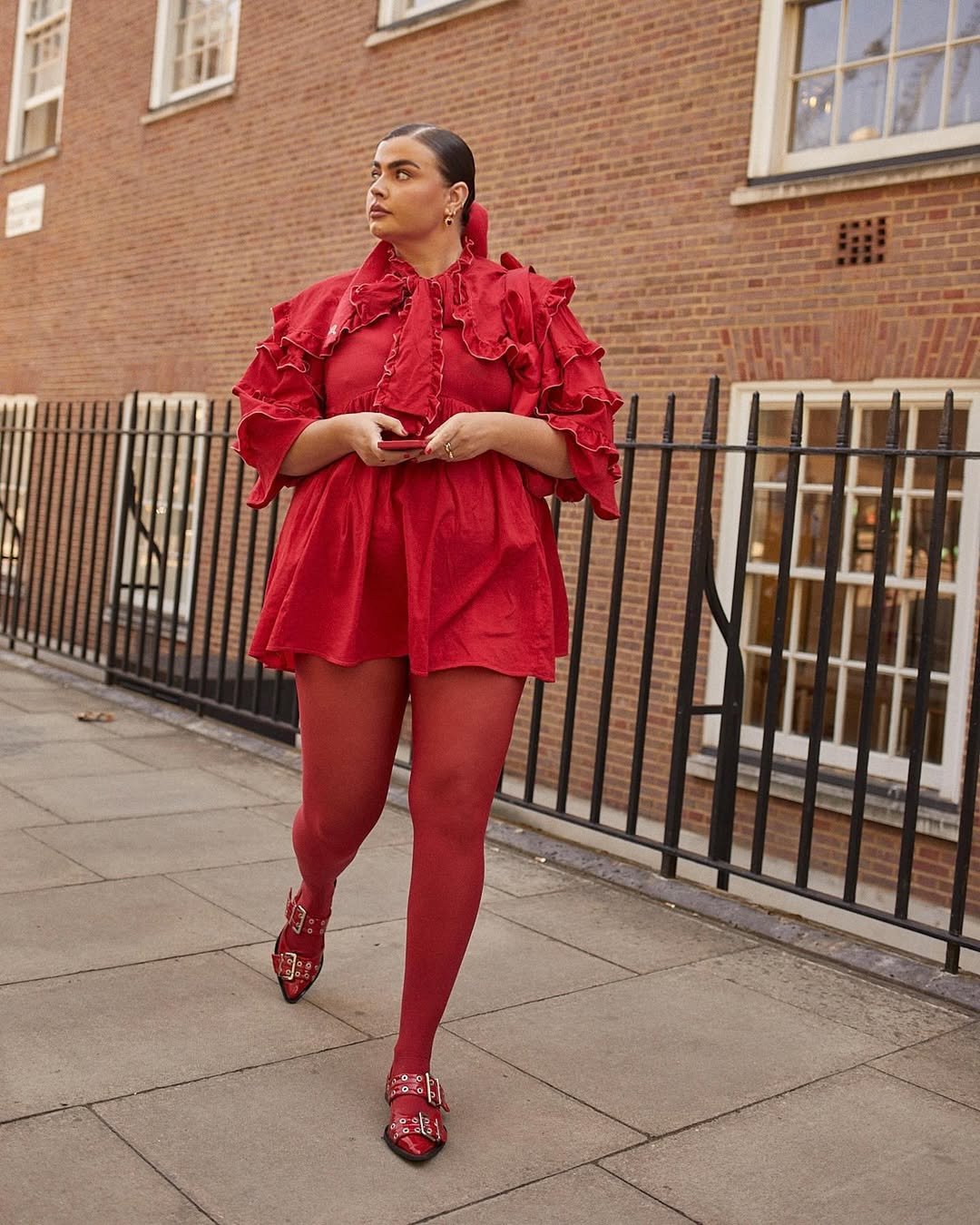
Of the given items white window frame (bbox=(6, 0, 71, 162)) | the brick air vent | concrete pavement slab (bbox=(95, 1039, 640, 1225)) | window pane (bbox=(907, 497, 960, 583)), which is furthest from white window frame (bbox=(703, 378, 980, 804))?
white window frame (bbox=(6, 0, 71, 162))

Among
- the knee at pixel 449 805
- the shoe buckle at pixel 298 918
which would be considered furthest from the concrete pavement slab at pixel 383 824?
the knee at pixel 449 805

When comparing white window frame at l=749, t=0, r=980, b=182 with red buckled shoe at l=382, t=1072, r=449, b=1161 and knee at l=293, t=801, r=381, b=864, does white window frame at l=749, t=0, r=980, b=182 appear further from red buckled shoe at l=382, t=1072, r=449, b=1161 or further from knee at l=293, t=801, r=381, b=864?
red buckled shoe at l=382, t=1072, r=449, b=1161

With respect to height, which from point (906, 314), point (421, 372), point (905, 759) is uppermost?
point (906, 314)

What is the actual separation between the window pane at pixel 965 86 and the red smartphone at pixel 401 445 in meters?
5.55

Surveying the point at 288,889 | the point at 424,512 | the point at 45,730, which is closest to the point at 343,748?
the point at 424,512

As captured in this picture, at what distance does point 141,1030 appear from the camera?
3055mm

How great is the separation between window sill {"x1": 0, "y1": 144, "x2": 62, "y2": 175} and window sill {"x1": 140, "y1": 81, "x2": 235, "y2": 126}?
1903 mm

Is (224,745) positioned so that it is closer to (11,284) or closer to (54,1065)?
(54,1065)

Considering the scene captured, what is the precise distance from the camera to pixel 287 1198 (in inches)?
92.6

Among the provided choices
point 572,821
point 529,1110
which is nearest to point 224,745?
point 572,821

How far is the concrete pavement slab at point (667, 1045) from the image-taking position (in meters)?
2.94

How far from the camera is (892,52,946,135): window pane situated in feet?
23.1

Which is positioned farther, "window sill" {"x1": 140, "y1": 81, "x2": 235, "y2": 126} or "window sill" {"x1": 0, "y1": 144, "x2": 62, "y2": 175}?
"window sill" {"x1": 0, "y1": 144, "x2": 62, "y2": 175}

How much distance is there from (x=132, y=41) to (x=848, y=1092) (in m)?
12.8
